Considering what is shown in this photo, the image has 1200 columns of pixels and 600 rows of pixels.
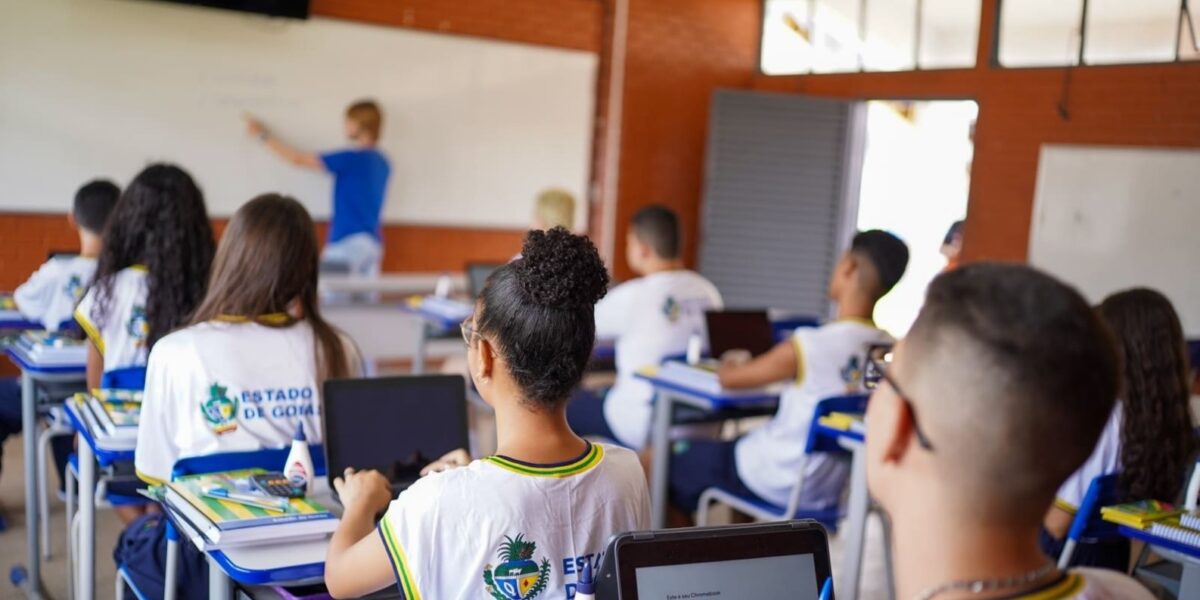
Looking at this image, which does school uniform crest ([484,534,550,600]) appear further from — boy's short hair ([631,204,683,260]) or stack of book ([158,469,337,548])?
boy's short hair ([631,204,683,260])

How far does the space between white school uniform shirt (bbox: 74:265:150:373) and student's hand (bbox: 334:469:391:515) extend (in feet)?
5.19

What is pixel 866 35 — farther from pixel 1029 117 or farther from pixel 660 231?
pixel 660 231

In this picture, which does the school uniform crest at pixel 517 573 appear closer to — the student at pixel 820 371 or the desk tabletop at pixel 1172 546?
the desk tabletop at pixel 1172 546

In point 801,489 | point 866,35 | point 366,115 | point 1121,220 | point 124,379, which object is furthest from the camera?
point 866,35

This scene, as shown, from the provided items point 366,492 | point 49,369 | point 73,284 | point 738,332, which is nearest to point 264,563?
point 366,492

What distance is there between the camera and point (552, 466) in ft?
5.51

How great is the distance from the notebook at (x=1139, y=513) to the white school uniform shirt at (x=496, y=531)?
146 cm

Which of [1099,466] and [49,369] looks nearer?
[1099,466]

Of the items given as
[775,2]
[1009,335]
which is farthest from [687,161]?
[1009,335]

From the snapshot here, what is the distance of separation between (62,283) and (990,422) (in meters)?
3.75

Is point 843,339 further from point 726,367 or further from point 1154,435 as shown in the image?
point 1154,435

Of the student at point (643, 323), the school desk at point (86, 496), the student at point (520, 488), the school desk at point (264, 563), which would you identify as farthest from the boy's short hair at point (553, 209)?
the student at point (520, 488)

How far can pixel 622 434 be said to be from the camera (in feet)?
14.3

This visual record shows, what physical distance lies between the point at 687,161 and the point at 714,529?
6852 mm
